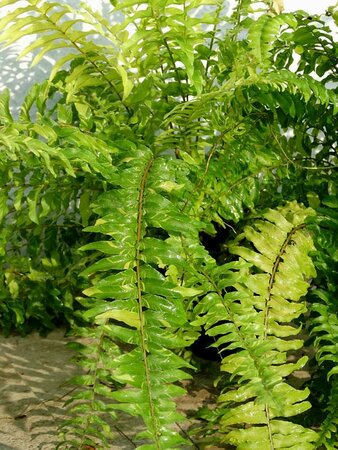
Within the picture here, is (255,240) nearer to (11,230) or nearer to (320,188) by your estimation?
(320,188)

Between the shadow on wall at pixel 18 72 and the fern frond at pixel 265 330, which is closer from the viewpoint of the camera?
the fern frond at pixel 265 330

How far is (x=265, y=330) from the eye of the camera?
134 centimetres

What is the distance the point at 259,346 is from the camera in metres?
1.25

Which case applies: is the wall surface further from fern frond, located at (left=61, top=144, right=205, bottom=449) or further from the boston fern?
fern frond, located at (left=61, top=144, right=205, bottom=449)

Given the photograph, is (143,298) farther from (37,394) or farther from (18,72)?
(18,72)

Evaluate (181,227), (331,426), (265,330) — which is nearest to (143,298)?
(181,227)

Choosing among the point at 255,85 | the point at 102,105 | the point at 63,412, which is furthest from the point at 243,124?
the point at 63,412

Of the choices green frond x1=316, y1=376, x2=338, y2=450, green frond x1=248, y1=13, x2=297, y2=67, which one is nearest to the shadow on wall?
green frond x1=248, y1=13, x2=297, y2=67

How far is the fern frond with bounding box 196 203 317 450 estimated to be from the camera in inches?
48.3

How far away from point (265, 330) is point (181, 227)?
28 centimetres

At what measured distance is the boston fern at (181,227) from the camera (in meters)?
1.18

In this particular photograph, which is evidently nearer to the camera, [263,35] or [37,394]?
[263,35]

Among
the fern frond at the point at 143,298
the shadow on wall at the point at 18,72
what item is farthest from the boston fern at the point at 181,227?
the shadow on wall at the point at 18,72

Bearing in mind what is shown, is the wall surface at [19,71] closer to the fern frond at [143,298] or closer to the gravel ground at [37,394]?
the gravel ground at [37,394]
